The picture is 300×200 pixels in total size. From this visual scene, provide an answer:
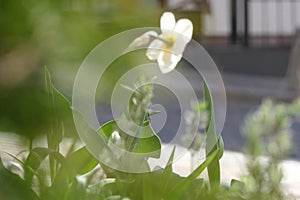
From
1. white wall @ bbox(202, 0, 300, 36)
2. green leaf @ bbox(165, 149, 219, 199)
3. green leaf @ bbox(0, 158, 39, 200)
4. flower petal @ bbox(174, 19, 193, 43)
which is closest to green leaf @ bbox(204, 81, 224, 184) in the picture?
green leaf @ bbox(165, 149, 219, 199)

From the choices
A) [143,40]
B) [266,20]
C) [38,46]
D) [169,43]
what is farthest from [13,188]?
[266,20]

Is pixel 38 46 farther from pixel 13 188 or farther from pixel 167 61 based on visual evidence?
pixel 167 61

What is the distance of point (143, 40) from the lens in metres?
1.47

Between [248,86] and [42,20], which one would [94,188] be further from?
[248,86]

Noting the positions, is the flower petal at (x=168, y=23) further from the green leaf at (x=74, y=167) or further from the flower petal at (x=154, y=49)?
the green leaf at (x=74, y=167)

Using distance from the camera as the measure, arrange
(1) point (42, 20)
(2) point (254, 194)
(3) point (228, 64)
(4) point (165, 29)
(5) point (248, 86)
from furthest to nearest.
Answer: (3) point (228, 64)
(5) point (248, 86)
(4) point (165, 29)
(2) point (254, 194)
(1) point (42, 20)

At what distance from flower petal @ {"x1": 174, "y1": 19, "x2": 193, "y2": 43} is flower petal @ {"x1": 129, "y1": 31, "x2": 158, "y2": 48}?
0.12 metres

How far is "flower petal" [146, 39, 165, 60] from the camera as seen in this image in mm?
1520

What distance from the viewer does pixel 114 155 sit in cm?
142

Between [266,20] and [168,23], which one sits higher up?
[168,23]

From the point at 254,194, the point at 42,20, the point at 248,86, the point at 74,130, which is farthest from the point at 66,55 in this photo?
the point at 248,86

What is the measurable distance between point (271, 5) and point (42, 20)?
1188cm

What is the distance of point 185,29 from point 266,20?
11107 millimetres

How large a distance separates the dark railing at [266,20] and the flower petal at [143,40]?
10977 millimetres
